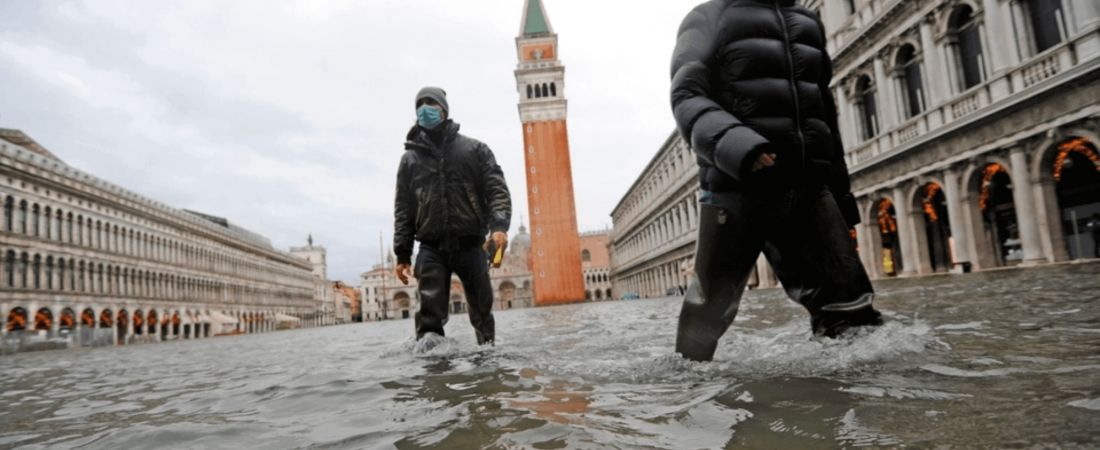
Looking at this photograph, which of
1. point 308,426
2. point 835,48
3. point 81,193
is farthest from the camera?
point 81,193

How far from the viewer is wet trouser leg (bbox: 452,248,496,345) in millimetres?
4980

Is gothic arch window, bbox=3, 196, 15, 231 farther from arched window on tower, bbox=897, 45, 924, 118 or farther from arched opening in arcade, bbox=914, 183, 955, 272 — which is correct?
arched opening in arcade, bbox=914, 183, 955, 272

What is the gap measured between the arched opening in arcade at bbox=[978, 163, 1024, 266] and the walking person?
14.9 meters

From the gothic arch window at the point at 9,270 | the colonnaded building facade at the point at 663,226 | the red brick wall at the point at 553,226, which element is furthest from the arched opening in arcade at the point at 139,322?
the colonnaded building facade at the point at 663,226

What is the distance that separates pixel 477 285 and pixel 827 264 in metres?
2.90

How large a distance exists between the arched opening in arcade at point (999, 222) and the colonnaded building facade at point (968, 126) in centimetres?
3

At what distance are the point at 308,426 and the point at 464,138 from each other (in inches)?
127

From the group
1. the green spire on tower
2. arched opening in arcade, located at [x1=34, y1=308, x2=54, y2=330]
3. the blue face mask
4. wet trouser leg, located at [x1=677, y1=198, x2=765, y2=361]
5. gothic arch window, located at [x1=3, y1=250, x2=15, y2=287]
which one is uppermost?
the green spire on tower

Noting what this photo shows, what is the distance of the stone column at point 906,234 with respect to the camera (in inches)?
687

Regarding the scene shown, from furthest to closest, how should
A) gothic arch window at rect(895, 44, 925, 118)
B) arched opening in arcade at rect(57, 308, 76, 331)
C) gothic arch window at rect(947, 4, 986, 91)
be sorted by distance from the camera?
arched opening in arcade at rect(57, 308, 76, 331), gothic arch window at rect(895, 44, 925, 118), gothic arch window at rect(947, 4, 986, 91)

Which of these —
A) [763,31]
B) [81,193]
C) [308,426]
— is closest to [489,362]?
[308,426]

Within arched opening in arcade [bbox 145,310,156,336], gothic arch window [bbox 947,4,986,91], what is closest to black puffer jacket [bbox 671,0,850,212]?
gothic arch window [bbox 947,4,986,91]

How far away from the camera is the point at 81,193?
3694 cm

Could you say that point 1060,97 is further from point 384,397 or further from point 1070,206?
point 384,397
